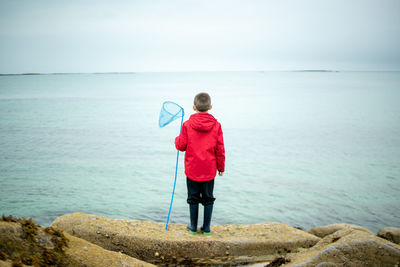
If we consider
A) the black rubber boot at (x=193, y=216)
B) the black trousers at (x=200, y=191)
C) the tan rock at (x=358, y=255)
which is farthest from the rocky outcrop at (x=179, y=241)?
the tan rock at (x=358, y=255)

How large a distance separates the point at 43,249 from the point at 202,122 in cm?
241

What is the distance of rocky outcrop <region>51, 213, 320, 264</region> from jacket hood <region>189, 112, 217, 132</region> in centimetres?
164

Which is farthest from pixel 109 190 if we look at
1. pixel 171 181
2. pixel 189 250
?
pixel 189 250

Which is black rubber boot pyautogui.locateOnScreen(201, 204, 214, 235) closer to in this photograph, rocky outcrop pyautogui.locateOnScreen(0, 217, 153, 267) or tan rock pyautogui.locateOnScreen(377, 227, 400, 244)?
rocky outcrop pyautogui.locateOnScreen(0, 217, 153, 267)

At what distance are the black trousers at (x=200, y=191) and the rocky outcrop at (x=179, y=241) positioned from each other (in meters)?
0.56

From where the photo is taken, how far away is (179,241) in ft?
14.4

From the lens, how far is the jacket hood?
4270 mm

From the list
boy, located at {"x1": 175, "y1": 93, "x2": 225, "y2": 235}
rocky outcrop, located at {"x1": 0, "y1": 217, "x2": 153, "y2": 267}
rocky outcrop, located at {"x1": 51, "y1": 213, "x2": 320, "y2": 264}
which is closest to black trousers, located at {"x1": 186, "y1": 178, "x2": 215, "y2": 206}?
boy, located at {"x1": 175, "y1": 93, "x2": 225, "y2": 235}

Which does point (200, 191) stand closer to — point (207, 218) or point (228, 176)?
point (207, 218)

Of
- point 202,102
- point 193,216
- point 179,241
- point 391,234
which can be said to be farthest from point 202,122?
point 391,234

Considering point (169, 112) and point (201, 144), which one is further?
point (169, 112)

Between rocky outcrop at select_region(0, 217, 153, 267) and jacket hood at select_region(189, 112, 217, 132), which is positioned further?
jacket hood at select_region(189, 112, 217, 132)

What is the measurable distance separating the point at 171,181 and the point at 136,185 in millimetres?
1287

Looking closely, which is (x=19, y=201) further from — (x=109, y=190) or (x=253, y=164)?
(x=253, y=164)
